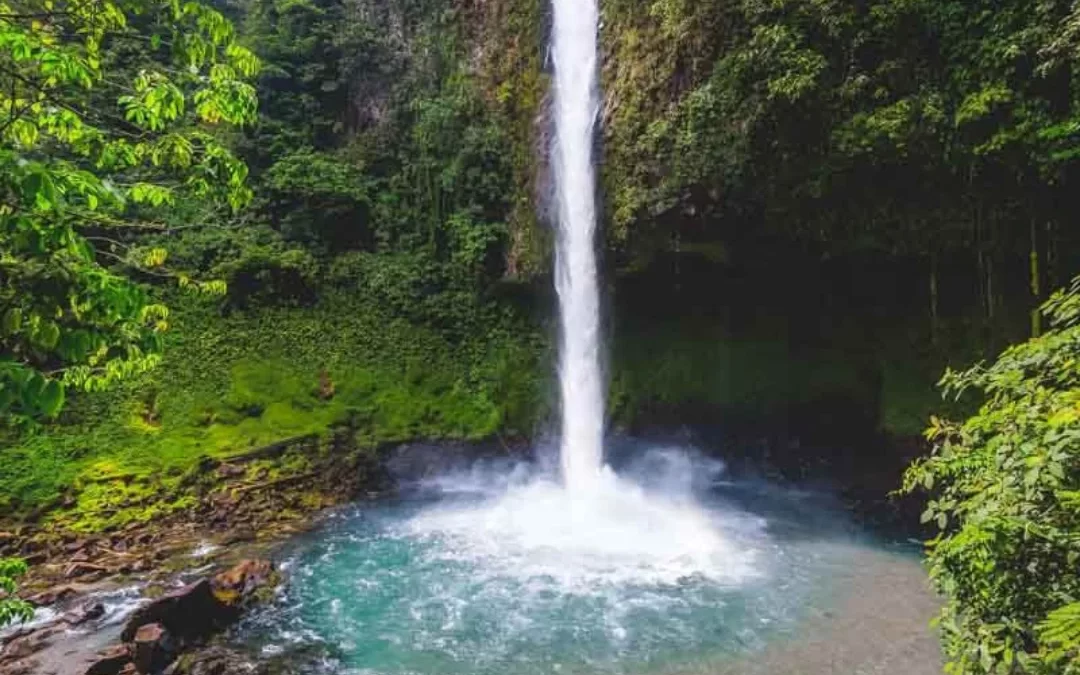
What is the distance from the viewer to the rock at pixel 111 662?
5656 mm

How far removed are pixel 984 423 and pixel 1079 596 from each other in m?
0.90

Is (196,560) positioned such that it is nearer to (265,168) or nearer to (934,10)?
(265,168)

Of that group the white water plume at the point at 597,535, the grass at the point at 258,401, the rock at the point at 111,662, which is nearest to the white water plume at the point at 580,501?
the white water plume at the point at 597,535

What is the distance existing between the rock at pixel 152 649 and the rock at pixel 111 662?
0.07m

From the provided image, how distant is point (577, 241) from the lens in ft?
39.5

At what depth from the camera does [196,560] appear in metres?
8.62

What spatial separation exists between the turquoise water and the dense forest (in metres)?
2.23

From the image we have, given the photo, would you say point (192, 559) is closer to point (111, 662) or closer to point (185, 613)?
point (185, 613)

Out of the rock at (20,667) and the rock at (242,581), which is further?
the rock at (242,581)

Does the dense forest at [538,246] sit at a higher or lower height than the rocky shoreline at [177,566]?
higher

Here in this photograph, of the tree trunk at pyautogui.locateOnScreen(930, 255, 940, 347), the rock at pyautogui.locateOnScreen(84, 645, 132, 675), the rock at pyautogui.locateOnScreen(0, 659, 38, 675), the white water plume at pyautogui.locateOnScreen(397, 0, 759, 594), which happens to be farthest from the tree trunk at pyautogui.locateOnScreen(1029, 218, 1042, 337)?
the rock at pyautogui.locateOnScreen(0, 659, 38, 675)

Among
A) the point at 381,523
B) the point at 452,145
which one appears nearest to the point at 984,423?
the point at 381,523

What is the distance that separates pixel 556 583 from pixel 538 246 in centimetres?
712

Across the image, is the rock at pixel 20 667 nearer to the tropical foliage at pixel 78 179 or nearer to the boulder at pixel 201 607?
the boulder at pixel 201 607
